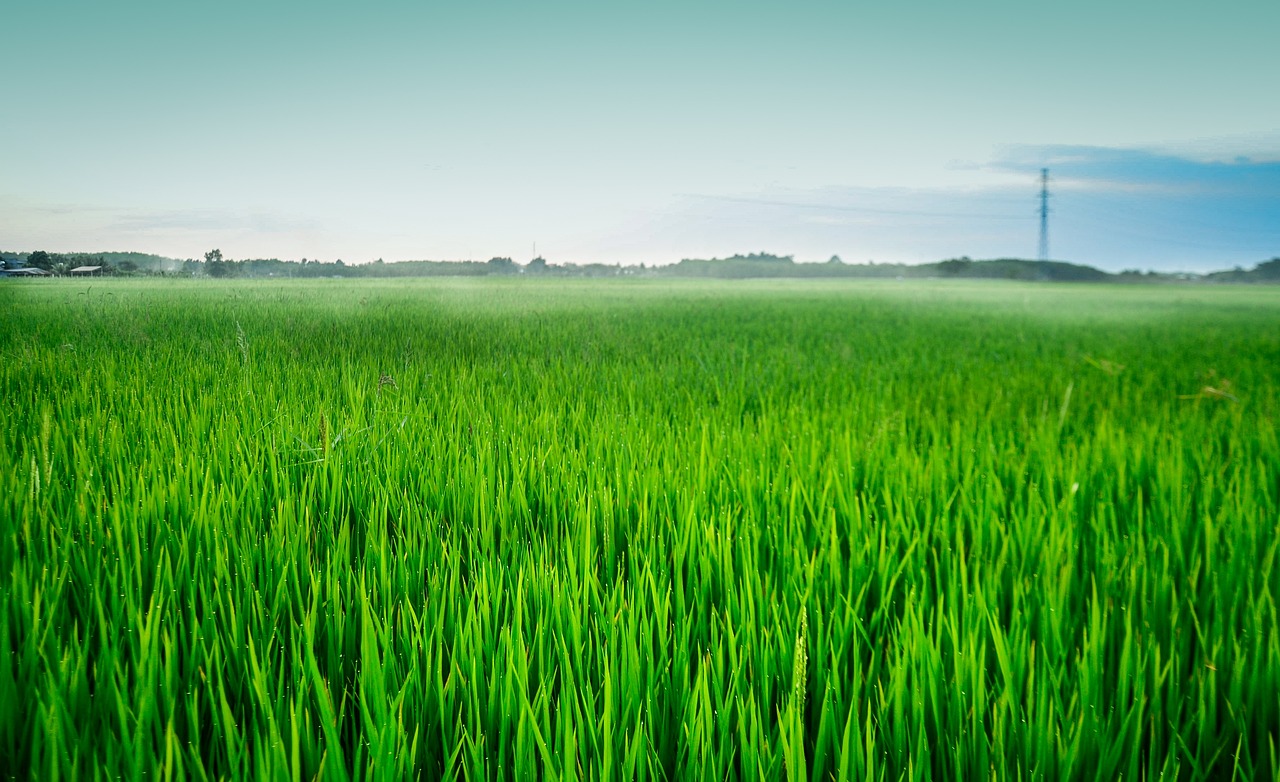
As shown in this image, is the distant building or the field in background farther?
the distant building

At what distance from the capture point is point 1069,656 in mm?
1170

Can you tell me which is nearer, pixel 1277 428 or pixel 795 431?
pixel 795 431

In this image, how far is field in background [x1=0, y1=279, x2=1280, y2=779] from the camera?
85cm

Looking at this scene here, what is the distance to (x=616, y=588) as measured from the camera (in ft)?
3.64

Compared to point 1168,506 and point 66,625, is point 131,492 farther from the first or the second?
point 1168,506

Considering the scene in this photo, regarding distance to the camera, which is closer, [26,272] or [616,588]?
[616,588]

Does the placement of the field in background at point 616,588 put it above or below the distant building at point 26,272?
below

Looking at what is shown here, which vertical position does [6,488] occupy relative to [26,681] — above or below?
above

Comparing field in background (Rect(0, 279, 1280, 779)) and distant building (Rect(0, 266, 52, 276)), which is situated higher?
distant building (Rect(0, 266, 52, 276))

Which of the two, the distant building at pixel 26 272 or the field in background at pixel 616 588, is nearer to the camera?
the field in background at pixel 616 588

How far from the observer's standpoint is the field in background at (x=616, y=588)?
0.85 meters

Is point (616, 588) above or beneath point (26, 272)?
beneath

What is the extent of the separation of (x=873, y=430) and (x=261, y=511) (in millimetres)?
2144

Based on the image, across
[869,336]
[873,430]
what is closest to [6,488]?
[873,430]
